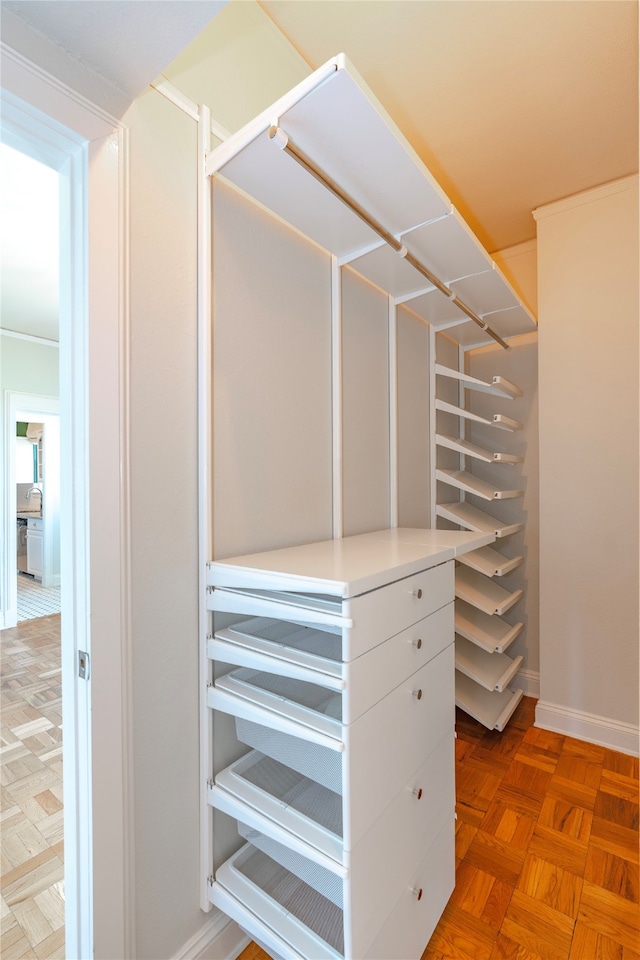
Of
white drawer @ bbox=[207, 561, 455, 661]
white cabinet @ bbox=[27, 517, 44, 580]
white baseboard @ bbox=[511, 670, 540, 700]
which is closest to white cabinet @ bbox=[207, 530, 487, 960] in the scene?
white drawer @ bbox=[207, 561, 455, 661]

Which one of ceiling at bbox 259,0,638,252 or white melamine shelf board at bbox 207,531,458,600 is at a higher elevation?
ceiling at bbox 259,0,638,252

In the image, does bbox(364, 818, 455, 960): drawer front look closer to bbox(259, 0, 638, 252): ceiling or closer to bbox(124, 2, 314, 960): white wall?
bbox(124, 2, 314, 960): white wall

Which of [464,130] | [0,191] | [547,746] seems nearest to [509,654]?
[547,746]

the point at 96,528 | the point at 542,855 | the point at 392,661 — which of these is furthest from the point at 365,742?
the point at 542,855

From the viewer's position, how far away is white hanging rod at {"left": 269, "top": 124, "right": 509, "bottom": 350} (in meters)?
1.01

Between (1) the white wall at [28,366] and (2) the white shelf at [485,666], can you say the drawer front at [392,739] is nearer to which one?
(2) the white shelf at [485,666]

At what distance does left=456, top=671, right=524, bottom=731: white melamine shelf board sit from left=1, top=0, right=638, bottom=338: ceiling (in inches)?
101

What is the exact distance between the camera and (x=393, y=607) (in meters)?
1.05

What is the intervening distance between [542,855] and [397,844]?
825 millimetres

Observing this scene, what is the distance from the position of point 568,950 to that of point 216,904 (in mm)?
976

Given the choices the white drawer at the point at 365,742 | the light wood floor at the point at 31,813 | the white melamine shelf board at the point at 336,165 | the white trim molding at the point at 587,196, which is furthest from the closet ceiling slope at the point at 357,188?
the light wood floor at the point at 31,813

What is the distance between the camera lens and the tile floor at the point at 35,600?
4340 millimetres

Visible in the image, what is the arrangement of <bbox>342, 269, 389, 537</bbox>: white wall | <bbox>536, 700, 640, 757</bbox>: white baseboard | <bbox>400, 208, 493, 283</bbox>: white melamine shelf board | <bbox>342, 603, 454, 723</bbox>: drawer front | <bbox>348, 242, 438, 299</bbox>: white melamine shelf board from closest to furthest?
<bbox>342, 603, 454, 723</bbox>: drawer front, <bbox>400, 208, 493, 283</bbox>: white melamine shelf board, <bbox>348, 242, 438, 299</bbox>: white melamine shelf board, <bbox>342, 269, 389, 537</bbox>: white wall, <bbox>536, 700, 640, 757</bbox>: white baseboard

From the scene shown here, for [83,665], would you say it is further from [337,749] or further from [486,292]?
[486,292]
